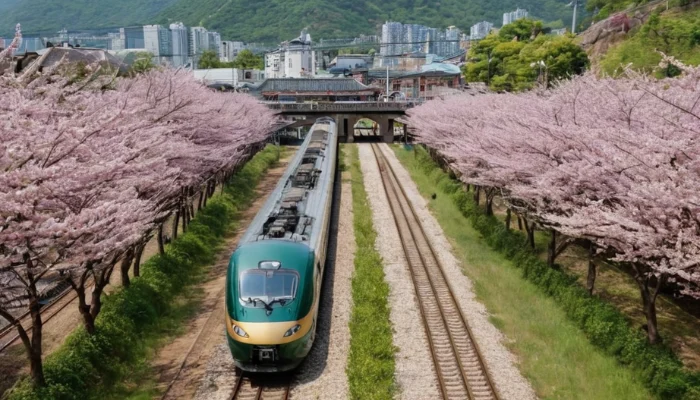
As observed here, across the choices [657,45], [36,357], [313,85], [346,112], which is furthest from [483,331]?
[313,85]

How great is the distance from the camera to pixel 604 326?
1535 centimetres

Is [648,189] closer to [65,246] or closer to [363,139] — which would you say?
[65,246]

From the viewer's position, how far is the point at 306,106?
229ft

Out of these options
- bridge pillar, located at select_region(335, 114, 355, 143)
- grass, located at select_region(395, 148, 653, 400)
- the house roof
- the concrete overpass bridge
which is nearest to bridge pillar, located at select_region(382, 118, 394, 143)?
the concrete overpass bridge

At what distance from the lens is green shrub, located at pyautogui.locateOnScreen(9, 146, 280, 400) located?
12.3 meters

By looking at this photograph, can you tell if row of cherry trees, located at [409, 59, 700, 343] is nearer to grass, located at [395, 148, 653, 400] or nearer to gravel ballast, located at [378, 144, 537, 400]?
grass, located at [395, 148, 653, 400]

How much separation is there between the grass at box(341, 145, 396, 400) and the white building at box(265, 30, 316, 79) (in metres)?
109

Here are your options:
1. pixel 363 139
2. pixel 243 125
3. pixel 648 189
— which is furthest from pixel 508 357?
pixel 363 139

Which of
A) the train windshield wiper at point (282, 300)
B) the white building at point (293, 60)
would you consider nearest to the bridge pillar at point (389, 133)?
the white building at point (293, 60)

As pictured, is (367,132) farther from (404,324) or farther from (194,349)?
(194,349)

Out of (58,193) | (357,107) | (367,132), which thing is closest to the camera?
(58,193)

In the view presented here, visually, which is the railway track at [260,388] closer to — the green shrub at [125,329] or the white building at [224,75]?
the green shrub at [125,329]

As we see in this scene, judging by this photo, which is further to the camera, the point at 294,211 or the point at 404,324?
the point at 294,211

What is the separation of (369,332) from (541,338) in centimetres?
492
